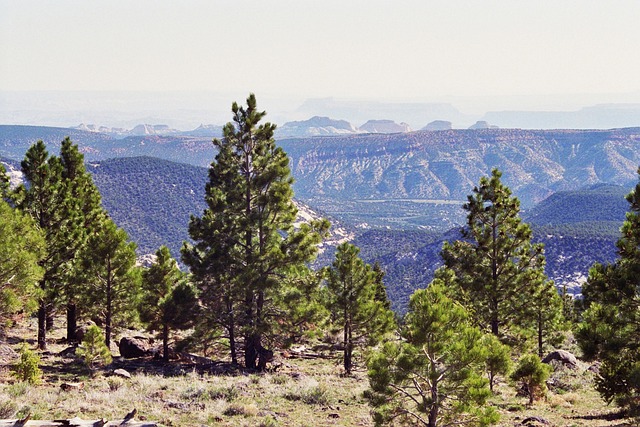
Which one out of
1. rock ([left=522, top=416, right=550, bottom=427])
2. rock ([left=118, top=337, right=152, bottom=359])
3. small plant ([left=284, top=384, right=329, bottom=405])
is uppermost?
rock ([left=522, top=416, right=550, bottom=427])

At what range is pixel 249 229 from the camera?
1258 inches

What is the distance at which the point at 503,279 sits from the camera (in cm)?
3164

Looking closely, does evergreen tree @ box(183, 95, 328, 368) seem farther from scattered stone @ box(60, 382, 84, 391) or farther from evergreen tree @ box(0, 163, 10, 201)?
evergreen tree @ box(0, 163, 10, 201)

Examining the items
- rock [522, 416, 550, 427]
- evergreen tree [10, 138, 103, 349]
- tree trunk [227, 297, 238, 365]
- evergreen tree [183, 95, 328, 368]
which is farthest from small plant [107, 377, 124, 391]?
rock [522, 416, 550, 427]

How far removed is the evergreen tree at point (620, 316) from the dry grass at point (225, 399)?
1.83 meters

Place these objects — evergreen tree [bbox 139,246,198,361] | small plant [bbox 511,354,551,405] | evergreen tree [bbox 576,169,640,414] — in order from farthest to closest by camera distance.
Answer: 1. evergreen tree [bbox 139,246,198,361]
2. small plant [bbox 511,354,551,405]
3. evergreen tree [bbox 576,169,640,414]

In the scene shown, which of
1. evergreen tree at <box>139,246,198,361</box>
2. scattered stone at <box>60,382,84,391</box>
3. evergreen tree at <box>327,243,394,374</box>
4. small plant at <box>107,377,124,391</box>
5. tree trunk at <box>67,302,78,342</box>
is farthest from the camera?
tree trunk at <box>67,302,78,342</box>

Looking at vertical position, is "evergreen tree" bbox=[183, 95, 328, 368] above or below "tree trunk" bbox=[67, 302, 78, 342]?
above

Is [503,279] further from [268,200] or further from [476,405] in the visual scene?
[476,405]

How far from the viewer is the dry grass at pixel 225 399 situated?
1902cm

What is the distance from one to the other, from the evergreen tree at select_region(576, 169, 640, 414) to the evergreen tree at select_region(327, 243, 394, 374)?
16590 millimetres

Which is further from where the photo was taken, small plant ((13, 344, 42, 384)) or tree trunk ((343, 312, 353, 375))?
tree trunk ((343, 312, 353, 375))

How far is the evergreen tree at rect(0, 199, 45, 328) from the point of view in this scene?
21.9 meters

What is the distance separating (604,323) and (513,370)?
7363mm
